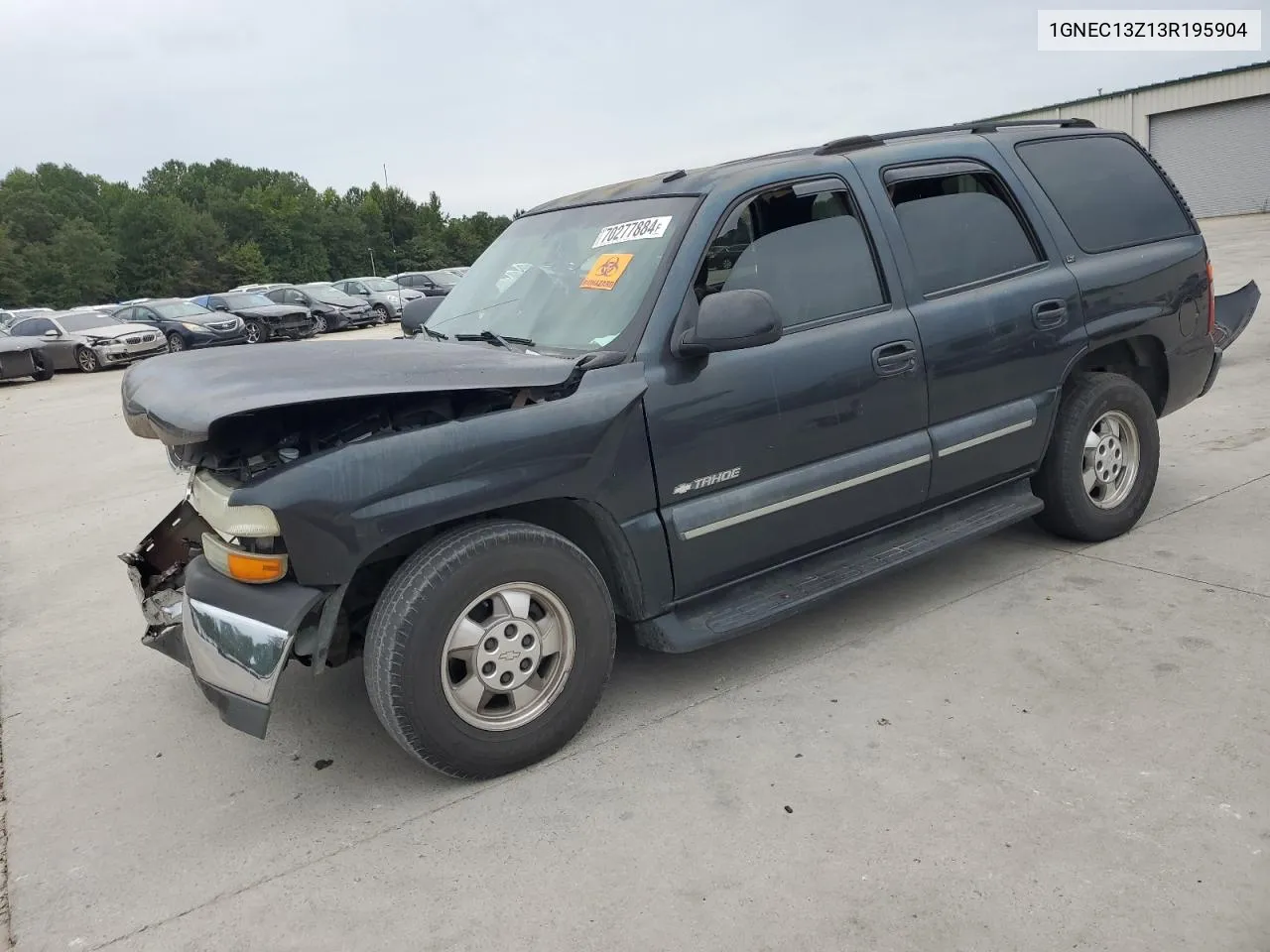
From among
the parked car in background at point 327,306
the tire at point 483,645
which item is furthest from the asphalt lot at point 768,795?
the parked car in background at point 327,306

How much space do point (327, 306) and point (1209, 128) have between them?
102 feet

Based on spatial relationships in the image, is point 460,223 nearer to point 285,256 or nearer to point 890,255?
point 285,256

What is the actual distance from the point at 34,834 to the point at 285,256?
245ft

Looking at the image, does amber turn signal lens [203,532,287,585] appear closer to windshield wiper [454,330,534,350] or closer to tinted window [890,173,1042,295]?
windshield wiper [454,330,534,350]

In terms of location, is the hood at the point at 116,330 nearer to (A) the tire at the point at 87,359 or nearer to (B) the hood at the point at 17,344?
(A) the tire at the point at 87,359

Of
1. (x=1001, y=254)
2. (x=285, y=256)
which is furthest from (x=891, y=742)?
(x=285, y=256)

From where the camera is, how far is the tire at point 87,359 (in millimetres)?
21156

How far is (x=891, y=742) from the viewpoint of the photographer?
313cm

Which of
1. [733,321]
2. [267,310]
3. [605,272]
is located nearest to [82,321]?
[267,310]

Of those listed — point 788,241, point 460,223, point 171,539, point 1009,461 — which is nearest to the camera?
point 788,241

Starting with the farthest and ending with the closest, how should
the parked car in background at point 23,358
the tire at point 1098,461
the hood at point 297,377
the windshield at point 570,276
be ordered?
1. the parked car in background at point 23,358
2. the tire at point 1098,461
3. the windshield at point 570,276
4. the hood at point 297,377

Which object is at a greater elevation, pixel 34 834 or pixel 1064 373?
pixel 1064 373

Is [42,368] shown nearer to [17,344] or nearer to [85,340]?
[17,344]

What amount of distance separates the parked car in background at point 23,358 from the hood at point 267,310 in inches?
233
